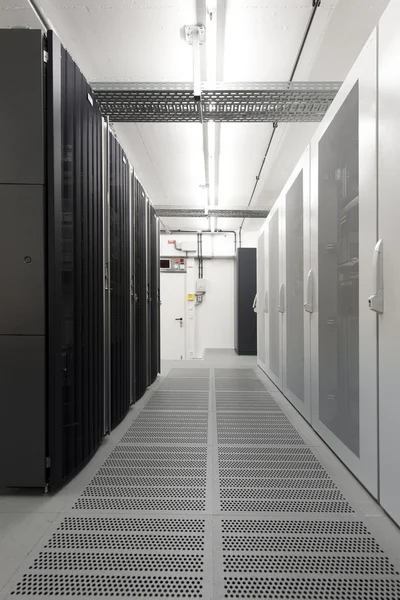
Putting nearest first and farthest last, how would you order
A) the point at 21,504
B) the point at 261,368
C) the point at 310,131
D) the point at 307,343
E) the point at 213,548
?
the point at 213,548 < the point at 21,504 < the point at 307,343 < the point at 310,131 < the point at 261,368

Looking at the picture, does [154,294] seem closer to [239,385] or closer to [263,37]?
[239,385]

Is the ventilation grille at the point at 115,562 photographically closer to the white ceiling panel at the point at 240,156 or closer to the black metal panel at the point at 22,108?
the black metal panel at the point at 22,108

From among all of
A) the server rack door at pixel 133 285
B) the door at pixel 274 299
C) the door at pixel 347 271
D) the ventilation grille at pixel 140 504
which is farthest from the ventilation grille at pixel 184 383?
the ventilation grille at pixel 140 504

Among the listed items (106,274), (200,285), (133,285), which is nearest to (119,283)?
(106,274)

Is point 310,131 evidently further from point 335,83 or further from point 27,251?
point 27,251

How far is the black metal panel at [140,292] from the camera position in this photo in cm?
348

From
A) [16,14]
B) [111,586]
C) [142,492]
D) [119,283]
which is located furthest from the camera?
[119,283]

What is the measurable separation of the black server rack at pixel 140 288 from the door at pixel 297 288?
1.56 metres

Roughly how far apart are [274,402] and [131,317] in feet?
5.58

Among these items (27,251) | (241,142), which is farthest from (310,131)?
(27,251)

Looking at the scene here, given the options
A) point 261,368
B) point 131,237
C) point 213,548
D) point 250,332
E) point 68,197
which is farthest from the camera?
point 250,332

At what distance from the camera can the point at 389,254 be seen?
4.84ft

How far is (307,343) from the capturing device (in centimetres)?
274

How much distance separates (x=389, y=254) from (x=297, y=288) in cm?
163
